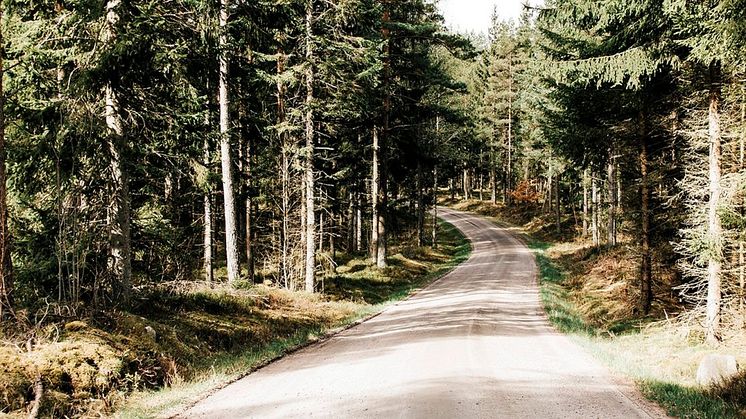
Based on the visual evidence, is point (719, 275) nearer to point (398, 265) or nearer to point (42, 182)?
point (42, 182)

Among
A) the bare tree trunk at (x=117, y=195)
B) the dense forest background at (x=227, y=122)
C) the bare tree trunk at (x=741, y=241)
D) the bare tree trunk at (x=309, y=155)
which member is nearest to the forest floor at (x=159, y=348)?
the dense forest background at (x=227, y=122)

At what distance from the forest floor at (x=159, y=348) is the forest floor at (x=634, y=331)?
673 cm

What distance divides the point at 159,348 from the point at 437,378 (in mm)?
Answer: 4817

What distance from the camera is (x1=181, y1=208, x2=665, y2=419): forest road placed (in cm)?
662

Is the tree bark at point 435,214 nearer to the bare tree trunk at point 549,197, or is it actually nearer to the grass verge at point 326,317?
the grass verge at point 326,317

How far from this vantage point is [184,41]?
12.0 m

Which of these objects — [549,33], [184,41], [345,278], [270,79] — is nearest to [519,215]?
[345,278]

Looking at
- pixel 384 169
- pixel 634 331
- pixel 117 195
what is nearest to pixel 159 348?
pixel 117 195

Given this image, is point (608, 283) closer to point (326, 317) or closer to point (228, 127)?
point (326, 317)

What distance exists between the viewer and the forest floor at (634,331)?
766cm

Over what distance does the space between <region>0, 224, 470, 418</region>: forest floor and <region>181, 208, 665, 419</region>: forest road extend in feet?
2.31

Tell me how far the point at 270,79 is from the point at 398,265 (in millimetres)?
15686

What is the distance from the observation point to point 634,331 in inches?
588

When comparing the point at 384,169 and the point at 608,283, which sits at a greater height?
the point at 384,169
